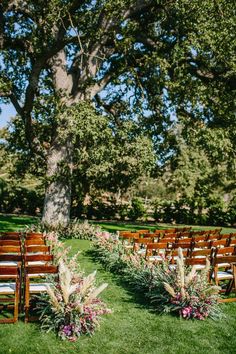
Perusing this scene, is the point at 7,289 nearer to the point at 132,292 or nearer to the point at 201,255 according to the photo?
the point at 132,292

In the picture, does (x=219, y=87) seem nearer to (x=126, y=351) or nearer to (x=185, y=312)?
→ (x=185, y=312)

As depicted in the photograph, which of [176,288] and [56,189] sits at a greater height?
[56,189]

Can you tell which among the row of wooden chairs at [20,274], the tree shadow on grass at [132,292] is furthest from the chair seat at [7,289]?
the tree shadow on grass at [132,292]

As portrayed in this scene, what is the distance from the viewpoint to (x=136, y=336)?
6.02m

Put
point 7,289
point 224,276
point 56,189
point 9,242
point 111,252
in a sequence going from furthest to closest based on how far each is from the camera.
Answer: point 56,189 < point 111,252 < point 9,242 < point 224,276 < point 7,289

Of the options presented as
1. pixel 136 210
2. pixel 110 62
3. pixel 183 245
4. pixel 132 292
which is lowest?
pixel 132 292

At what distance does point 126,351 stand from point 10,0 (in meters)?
14.9

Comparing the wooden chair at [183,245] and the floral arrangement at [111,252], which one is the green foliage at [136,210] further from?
the wooden chair at [183,245]

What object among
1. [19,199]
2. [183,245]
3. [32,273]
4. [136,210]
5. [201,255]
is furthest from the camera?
[136,210]

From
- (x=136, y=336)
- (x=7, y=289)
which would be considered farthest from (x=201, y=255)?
(x=7, y=289)

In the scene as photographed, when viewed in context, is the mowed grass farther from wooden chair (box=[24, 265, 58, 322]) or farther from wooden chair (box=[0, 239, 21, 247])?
wooden chair (box=[0, 239, 21, 247])

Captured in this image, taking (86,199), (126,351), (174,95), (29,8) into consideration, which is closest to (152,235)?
(126,351)

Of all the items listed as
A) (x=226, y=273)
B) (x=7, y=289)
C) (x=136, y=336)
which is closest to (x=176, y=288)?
(x=136, y=336)

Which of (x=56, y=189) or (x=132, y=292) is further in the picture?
(x=56, y=189)
